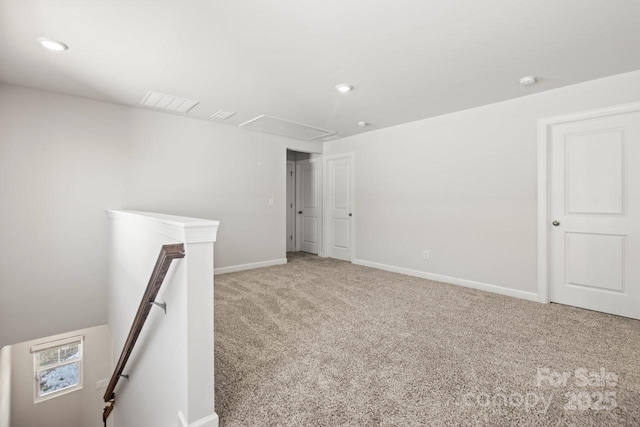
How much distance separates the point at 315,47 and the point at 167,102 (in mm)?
2235

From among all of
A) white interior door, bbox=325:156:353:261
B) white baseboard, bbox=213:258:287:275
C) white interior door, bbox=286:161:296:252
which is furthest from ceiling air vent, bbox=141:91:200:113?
white interior door, bbox=286:161:296:252

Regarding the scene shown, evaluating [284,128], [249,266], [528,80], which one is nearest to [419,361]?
[528,80]

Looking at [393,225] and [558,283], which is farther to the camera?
[393,225]

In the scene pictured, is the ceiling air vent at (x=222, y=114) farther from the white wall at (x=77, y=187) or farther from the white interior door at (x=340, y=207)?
Result: the white interior door at (x=340, y=207)

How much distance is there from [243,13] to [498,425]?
2.79 m

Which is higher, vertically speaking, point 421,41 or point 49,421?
point 421,41

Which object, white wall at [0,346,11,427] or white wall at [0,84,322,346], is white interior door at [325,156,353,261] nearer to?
white wall at [0,84,322,346]

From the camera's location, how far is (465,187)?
12.3ft

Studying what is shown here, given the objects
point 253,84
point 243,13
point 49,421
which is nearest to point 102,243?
point 253,84

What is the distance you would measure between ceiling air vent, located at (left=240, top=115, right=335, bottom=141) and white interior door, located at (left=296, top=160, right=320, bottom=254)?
93 centimetres

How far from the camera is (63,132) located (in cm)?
321

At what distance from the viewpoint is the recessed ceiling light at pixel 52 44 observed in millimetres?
2107

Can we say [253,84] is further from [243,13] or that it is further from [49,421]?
[49,421]

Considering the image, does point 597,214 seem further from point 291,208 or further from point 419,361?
point 291,208
